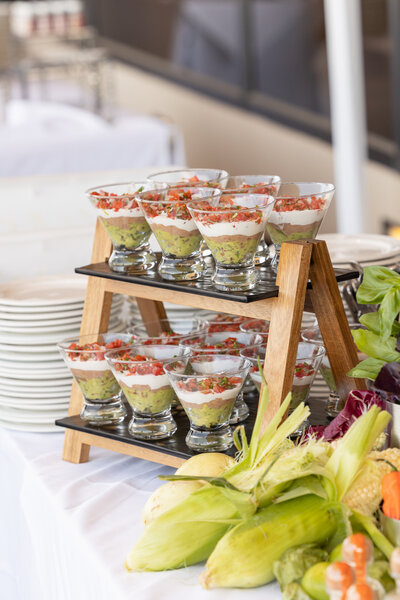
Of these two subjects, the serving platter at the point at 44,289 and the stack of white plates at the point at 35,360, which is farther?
the serving platter at the point at 44,289

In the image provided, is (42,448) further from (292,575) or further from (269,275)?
(292,575)

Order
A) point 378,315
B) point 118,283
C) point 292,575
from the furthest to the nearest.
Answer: point 118,283 → point 378,315 → point 292,575

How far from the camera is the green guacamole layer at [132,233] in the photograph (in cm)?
136

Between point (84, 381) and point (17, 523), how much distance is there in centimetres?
30

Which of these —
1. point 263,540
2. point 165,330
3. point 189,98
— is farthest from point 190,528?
point 189,98

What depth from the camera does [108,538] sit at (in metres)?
1.18

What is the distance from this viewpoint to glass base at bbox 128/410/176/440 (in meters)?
1.34

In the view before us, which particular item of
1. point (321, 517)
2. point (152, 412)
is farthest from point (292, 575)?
point (152, 412)

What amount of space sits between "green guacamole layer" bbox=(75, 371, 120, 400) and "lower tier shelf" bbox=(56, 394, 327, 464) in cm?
5

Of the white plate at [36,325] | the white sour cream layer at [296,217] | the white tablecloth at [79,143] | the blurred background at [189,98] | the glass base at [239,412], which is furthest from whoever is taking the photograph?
the white tablecloth at [79,143]

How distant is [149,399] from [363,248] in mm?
728

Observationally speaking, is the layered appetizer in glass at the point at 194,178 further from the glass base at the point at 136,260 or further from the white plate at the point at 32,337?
the white plate at the point at 32,337

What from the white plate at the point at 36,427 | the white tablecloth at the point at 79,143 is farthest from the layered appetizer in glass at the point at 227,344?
the white tablecloth at the point at 79,143

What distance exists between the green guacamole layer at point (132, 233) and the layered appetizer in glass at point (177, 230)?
0.05m
